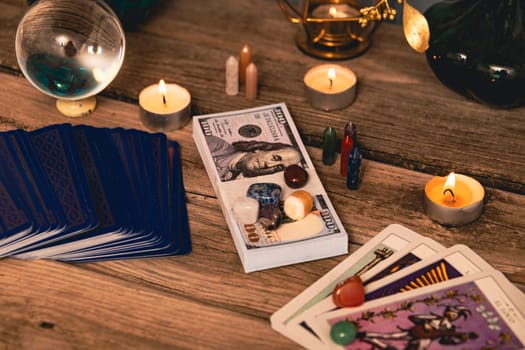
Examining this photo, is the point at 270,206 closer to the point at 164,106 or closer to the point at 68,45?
the point at 164,106

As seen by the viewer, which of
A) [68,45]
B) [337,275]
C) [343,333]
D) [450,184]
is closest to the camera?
[343,333]

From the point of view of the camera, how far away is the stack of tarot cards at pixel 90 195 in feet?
4.20

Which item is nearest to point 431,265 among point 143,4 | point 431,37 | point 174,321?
point 174,321

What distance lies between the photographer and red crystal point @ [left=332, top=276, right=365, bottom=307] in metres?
1.16

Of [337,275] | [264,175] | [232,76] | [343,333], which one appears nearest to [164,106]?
[232,76]

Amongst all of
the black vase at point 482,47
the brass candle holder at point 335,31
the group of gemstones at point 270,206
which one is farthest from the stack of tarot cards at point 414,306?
the brass candle holder at point 335,31

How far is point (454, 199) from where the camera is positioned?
4.50ft

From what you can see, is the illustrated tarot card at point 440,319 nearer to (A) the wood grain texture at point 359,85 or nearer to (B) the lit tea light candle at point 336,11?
(A) the wood grain texture at point 359,85

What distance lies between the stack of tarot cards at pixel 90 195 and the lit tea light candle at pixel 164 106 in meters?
0.06

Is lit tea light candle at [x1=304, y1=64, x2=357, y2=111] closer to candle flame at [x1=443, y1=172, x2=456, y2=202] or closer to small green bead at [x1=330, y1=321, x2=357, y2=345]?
candle flame at [x1=443, y1=172, x2=456, y2=202]

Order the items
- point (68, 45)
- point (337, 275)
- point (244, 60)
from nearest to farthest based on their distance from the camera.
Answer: point (337, 275) → point (68, 45) → point (244, 60)

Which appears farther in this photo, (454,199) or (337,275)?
(454,199)

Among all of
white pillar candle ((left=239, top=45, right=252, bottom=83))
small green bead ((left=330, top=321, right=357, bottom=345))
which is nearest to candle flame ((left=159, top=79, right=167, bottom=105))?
white pillar candle ((left=239, top=45, right=252, bottom=83))

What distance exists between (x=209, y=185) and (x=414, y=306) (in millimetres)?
466
